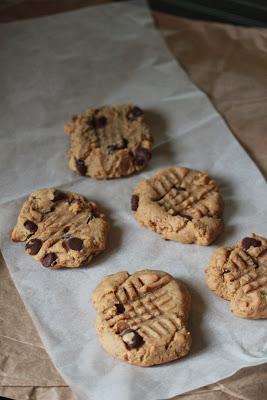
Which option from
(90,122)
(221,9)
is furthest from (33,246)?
(221,9)

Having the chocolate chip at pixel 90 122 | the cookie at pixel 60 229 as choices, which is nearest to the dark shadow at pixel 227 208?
the cookie at pixel 60 229

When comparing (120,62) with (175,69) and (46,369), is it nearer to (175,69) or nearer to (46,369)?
(175,69)

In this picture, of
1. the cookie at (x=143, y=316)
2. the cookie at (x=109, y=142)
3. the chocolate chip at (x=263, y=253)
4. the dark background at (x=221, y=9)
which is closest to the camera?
the cookie at (x=143, y=316)

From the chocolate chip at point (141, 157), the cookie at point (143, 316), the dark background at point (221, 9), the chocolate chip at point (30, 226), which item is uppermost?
the dark background at point (221, 9)

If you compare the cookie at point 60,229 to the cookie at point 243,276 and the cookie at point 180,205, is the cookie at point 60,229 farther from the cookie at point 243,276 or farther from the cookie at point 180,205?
the cookie at point 243,276

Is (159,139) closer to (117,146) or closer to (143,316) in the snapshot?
(117,146)

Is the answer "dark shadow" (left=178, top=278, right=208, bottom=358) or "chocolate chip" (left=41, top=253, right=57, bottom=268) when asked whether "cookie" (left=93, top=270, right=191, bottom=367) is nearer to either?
"dark shadow" (left=178, top=278, right=208, bottom=358)

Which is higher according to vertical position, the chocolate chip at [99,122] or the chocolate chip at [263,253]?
the chocolate chip at [99,122]

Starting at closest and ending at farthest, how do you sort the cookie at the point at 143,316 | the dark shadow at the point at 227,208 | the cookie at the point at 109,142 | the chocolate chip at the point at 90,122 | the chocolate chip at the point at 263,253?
1. the cookie at the point at 143,316
2. the chocolate chip at the point at 263,253
3. the dark shadow at the point at 227,208
4. the cookie at the point at 109,142
5. the chocolate chip at the point at 90,122
